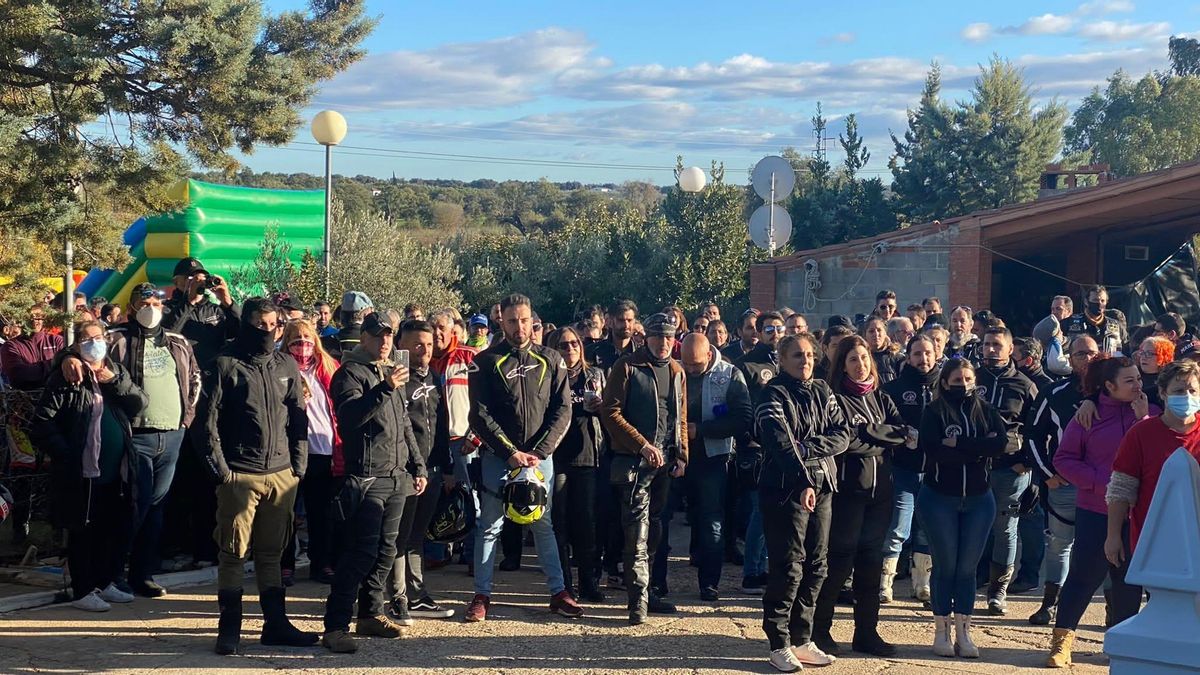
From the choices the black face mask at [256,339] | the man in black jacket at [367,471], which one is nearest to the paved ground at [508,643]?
the man in black jacket at [367,471]

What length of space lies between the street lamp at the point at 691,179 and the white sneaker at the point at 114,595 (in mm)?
15579

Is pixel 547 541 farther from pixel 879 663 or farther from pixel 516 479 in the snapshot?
pixel 879 663

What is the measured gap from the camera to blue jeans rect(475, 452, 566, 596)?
7582 millimetres

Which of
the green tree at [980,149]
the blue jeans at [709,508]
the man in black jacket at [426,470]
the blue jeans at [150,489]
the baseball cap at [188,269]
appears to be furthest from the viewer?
the green tree at [980,149]

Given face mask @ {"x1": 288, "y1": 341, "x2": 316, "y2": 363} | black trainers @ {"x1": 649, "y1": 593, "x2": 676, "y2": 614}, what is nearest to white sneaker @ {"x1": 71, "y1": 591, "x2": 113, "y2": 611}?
face mask @ {"x1": 288, "y1": 341, "x2": 316, "y2": 363}

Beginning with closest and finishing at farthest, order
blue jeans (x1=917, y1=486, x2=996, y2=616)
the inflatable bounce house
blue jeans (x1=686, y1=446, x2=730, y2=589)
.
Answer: blue jeans (x1=917, y1=486, x2=996, y2=616) → blue jeans (x1=686, y1=446, x2=730, y2=589) → the inflatable bounce house

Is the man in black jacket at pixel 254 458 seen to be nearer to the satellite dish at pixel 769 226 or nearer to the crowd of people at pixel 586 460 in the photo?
the crowd of people at pixel 586 460

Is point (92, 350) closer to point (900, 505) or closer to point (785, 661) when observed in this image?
point (785, 661)

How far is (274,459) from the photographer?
22.0 feet

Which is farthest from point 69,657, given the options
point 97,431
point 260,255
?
point 260,255

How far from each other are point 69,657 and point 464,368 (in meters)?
2.97

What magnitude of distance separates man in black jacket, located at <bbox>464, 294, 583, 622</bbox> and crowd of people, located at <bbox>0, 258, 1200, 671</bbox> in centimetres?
2

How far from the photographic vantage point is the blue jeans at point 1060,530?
25.1ft

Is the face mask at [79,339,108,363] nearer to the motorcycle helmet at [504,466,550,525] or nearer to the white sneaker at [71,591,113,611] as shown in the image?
the white sneaker at [71,591,113,611]
